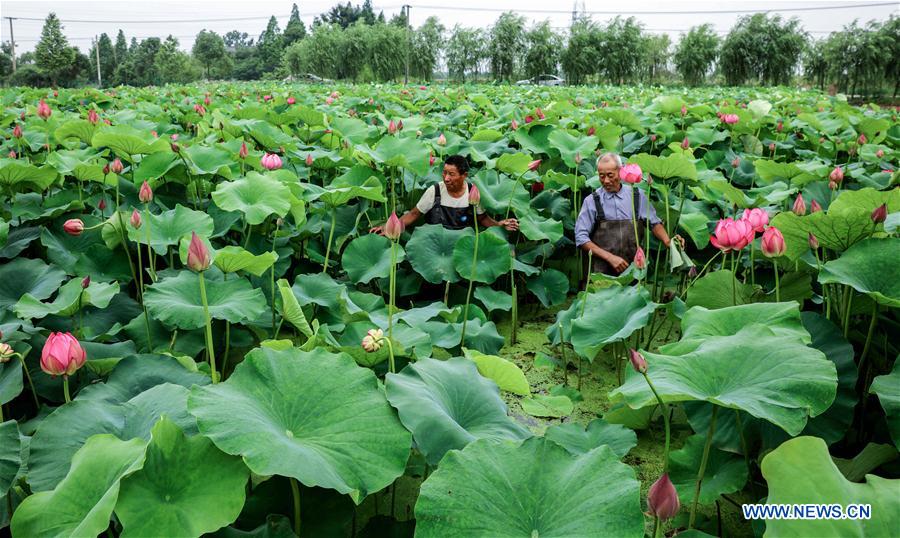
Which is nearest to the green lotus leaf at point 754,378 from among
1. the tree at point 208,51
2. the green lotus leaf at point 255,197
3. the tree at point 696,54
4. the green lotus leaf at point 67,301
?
the green lotus leaf at point 255,197

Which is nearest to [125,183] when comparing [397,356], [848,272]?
[397,356]

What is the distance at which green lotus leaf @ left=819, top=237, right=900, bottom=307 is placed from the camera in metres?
1.43

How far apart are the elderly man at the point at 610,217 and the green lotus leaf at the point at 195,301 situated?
177 centimetres

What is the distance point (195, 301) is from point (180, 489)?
1101mm

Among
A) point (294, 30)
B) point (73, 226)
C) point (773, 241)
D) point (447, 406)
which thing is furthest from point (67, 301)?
point (294, 30)

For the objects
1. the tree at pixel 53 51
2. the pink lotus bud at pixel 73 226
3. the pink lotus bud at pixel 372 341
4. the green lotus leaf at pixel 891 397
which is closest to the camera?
the green lotus leaf at pixel 891 397

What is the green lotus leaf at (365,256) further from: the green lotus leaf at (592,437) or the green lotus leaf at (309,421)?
the green lotus leaf at (309,421)

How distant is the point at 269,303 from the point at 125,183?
1.17 m

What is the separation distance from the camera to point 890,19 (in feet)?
82.2

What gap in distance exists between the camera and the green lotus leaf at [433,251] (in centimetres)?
283

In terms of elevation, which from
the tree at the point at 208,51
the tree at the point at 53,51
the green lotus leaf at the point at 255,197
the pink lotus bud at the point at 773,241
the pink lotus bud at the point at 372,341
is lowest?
the pink lotus bud at the point at 372,341

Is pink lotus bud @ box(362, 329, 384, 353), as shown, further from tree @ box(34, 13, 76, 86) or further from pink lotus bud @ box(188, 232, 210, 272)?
tree @ box(34, 13, 76, 86)

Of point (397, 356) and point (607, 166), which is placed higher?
point (607, 166)

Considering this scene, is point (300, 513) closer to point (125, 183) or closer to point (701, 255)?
point (125, 183)
